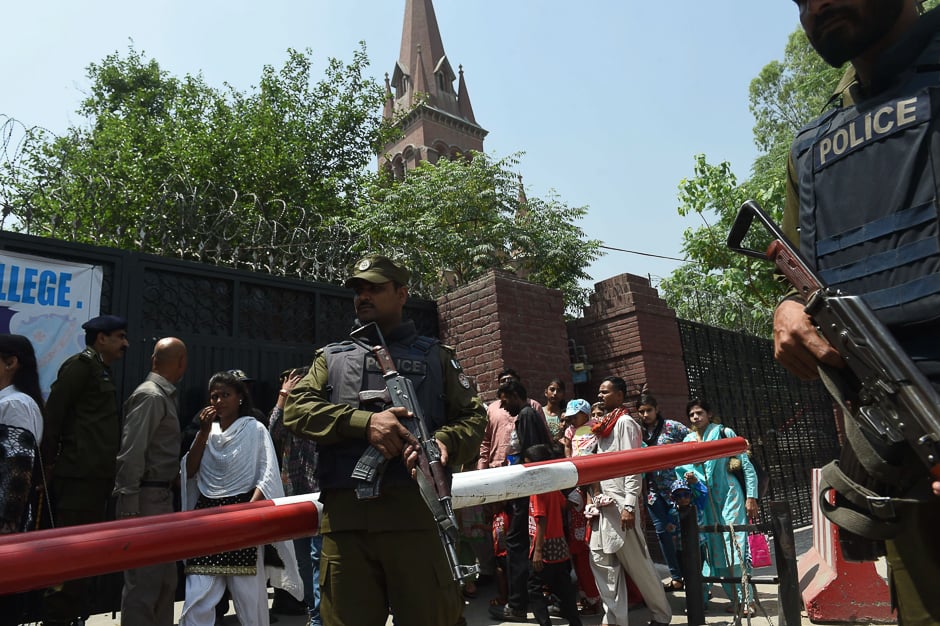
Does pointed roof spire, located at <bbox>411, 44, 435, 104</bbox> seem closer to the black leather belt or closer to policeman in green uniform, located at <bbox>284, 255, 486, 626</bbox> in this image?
the black leather belt

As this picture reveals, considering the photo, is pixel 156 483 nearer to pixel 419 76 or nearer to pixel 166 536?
pixel 166 536

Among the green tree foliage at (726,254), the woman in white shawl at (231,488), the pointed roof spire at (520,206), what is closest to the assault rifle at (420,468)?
the woman in white shawl at (231,488)


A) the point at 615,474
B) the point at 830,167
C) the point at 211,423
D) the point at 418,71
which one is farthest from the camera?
the point at 418,71

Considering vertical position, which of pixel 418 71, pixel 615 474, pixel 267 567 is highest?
pixel 418 71

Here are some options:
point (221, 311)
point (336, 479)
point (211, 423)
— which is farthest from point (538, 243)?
point (336, 479)

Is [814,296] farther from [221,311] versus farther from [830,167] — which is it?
[221,311]

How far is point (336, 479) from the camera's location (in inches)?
99.1

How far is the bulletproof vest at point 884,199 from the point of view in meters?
1.44

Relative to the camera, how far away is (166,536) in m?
1.93

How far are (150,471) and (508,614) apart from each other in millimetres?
2863

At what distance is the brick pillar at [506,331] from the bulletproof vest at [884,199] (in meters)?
4.75

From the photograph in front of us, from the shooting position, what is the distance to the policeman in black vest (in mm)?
1418

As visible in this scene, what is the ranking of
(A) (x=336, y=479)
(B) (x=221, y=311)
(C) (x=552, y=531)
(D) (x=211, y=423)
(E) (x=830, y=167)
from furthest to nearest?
(B) (x=221, y=311) → (C) (x=552, y=531) → (D) (x=211, y=423) → (A) (x=336, y=479) → (E) (x=830, y=167)

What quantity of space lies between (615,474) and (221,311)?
12.7 ft
